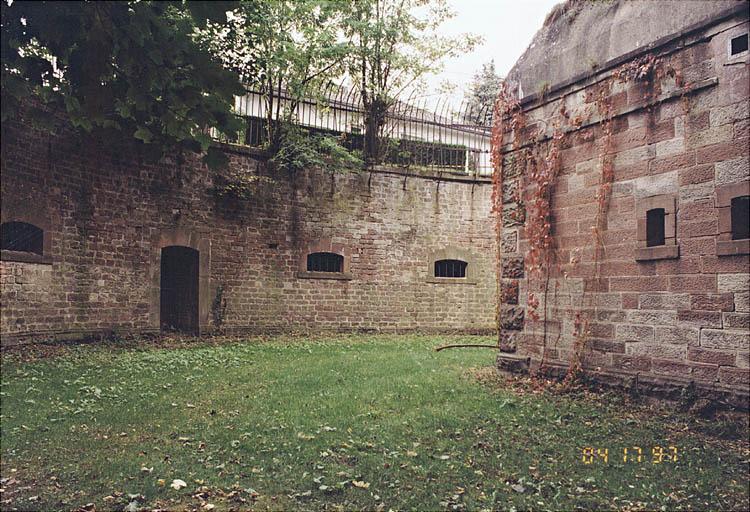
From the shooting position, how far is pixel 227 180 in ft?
43.8

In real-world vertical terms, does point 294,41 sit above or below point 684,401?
above

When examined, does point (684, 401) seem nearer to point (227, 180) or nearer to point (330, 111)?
point (227, 180)

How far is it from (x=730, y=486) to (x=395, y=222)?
11468 millimetres

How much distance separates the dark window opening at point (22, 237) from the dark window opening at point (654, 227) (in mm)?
9464

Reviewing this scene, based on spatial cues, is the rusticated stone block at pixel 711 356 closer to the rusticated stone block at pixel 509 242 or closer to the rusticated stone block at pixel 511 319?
the rusticated stone block at pixel 511 319

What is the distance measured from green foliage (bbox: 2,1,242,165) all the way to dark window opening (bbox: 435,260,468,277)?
44.5ft

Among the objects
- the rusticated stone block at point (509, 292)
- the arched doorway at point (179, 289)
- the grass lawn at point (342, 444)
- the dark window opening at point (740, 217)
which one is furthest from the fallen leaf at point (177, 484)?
the arched doorway at point (179, 289)

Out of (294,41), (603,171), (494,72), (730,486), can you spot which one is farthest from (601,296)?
(494,72)

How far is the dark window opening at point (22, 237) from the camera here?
9.62 metres

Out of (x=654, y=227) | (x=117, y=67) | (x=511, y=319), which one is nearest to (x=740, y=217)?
(x=654, y=227)

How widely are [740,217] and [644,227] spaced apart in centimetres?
107

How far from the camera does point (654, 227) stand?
6895 mm

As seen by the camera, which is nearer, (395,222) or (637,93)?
(637,93)

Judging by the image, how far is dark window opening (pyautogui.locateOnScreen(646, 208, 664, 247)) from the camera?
6.83 meters
